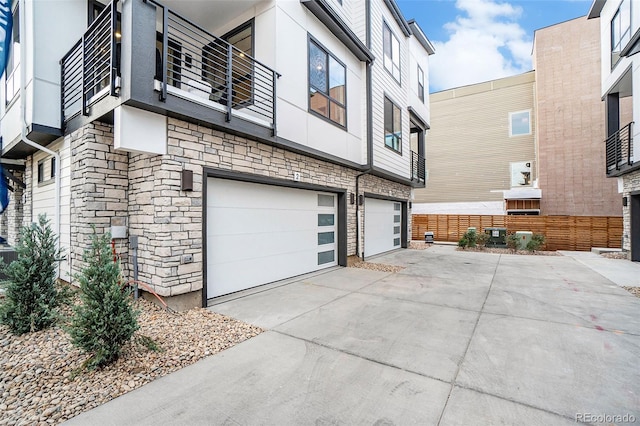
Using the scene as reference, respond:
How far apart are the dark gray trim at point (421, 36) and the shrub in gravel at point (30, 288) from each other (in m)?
13.3

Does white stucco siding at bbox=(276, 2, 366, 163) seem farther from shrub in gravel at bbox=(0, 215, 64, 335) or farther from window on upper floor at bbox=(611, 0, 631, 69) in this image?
window on upper floor at bbox=(611, 0, 631, 69)

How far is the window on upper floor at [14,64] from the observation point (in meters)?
6.02

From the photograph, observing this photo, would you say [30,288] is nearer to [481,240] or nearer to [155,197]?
[155,197]

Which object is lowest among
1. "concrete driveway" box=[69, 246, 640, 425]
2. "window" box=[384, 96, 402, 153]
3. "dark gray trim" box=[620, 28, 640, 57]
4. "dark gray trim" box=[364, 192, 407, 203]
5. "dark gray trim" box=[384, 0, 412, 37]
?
"concrete driveway" box=[69, 246, 640, 425]

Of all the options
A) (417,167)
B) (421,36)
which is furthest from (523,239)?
(421,36)

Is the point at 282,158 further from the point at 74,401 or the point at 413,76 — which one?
→ the point at 413,76

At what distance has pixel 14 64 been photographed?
20.5 ft

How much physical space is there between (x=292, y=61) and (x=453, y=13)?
1535 centimetres

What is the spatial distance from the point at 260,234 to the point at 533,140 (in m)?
18.8

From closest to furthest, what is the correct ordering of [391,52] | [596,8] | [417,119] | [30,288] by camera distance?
[30,288], [391,52], [596,8], [417,119]

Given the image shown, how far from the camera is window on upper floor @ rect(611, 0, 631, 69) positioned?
912cm

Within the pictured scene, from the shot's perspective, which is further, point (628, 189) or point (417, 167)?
point (417, 167)

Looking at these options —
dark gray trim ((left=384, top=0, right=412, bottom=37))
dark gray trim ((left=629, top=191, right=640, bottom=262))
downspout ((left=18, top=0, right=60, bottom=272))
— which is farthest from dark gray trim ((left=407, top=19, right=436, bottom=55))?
downspout ((left=18, top=0, right=60, bottom=272))

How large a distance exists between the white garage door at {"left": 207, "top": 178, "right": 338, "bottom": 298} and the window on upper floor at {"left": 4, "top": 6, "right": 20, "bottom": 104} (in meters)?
4.94
